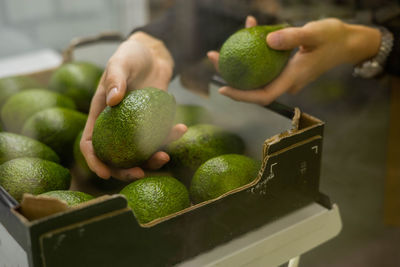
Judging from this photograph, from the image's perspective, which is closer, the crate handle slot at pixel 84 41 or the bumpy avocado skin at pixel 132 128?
the bumpy avocado skin at pixel 132 128

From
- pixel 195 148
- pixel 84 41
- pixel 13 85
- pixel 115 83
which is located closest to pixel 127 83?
pixel 115 83

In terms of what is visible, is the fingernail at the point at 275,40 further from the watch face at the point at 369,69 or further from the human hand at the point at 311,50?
the watch face at the point at 369,69

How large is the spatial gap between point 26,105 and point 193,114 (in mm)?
348

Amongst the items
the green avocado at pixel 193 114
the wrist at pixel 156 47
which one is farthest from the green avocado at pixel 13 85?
the green avocado at pixel 193 114

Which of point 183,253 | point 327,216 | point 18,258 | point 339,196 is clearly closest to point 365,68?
point 339,196

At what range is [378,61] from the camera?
1.10 metres

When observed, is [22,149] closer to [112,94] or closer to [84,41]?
[112,94]

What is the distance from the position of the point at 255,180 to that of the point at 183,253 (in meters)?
0.15

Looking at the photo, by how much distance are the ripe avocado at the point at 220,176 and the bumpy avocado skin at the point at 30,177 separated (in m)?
0.22

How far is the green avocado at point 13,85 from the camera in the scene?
1.05 m

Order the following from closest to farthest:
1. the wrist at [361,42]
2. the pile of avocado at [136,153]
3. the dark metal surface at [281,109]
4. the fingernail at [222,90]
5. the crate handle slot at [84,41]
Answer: the pile of avocado at [136,153] → the dark metal surface at [281,109] → the fingernail at [222,90] → the wrist at [361,42] → the crate handle slot at [84,41]

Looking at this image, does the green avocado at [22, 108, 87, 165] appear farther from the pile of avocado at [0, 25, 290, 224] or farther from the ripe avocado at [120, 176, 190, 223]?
the ripe avocado at [120, 176, 190, 223]

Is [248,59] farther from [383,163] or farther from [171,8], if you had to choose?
[383,163]

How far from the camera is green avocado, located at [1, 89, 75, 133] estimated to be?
96 centimetres
